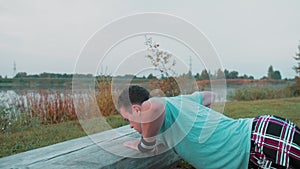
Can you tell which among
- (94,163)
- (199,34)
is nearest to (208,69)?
(199,34)

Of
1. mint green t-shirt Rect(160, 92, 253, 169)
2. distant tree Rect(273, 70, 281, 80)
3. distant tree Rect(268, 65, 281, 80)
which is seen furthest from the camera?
distant tree Rect(273, 70, 281, 80)

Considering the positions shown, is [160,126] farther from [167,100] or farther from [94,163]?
[94,163]

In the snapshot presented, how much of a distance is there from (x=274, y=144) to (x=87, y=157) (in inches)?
38.9

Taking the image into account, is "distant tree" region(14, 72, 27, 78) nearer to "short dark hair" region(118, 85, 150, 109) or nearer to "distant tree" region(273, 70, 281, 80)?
"short dark hair" region(118, 85, 150, 109)

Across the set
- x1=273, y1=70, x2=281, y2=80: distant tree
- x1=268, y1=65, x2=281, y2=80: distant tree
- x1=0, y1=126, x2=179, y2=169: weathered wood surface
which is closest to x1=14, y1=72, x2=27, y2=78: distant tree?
x1=0, y1=126, x2=179, y2=169: weathered wood surface

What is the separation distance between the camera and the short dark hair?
5.82 feet

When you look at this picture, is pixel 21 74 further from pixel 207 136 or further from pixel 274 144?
pixel 274 144

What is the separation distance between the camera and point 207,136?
1866mm

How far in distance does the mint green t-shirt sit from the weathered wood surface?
0.92ft

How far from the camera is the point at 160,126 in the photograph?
5.98ft

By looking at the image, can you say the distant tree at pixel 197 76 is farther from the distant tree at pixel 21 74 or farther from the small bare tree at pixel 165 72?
the distant tree at pixel 21 74

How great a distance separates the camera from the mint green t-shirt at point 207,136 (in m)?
1.85

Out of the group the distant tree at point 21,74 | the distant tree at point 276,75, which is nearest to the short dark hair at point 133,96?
the distant tree at point 21,74

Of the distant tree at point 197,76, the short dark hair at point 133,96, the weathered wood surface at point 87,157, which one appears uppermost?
the distant tree at point 197,76
